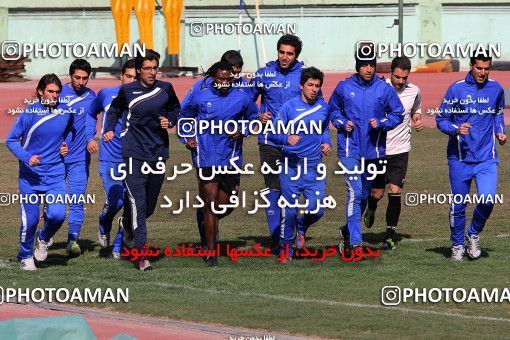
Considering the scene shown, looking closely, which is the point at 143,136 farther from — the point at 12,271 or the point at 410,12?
the point at 410,12

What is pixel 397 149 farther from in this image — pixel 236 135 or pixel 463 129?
pixel 236 135

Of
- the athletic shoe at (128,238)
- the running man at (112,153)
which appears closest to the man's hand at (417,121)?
the running man at (112,153)

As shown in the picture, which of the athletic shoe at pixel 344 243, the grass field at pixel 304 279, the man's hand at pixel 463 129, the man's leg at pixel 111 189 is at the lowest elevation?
the grass field at pixel 304 279

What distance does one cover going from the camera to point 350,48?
5606cm

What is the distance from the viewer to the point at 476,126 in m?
15.9

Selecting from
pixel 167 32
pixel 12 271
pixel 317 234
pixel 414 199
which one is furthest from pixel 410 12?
pixel 12 271

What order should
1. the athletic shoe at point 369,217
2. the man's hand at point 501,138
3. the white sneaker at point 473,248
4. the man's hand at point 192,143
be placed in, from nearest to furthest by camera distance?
the man's hand at point 501,138 < the man's hand at point 192,143 < the white sneaker at point 473,248 < the athletic shoe at point 369,217

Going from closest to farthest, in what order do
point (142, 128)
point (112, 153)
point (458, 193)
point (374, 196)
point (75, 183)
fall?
point (142, 128), point (458, 193), point (112, 153), point (75, 183), point (374, 196)

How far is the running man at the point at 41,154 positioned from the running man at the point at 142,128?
1.77 feet

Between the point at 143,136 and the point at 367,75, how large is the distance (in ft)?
8.15

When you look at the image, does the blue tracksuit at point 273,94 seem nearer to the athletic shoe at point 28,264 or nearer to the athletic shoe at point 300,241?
the athletic shoe at point 300,241

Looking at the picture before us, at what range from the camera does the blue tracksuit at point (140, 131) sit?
1548 centimetres

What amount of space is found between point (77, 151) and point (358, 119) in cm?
318

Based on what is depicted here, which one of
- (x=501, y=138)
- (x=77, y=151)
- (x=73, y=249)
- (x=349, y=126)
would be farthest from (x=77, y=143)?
(x=501, y=138)
